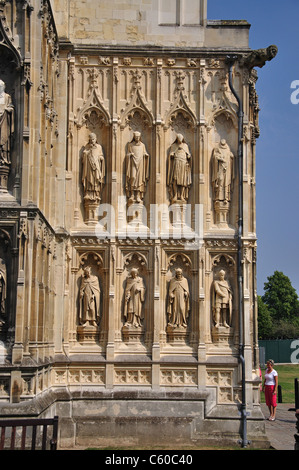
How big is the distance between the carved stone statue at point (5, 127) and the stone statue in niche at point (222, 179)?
5785 millimetres

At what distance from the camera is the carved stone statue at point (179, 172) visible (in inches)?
750

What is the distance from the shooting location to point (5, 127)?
15.3 metres

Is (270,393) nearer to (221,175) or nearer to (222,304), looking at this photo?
(222,304)

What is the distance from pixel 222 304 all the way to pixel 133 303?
215 centimetres

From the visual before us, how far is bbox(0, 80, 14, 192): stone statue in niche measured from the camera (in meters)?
15.3

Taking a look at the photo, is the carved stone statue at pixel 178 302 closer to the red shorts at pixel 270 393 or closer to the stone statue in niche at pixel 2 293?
the red shorts at pixel 270 393

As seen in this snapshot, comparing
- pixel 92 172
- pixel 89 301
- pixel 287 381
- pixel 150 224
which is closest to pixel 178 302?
pixel 150 224

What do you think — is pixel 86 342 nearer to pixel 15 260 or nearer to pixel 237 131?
pixel 15 260

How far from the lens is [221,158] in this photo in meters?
19.2

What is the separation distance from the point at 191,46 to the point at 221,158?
2.92 meters

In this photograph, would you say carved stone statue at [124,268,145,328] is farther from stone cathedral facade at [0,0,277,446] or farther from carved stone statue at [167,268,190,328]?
carved stone statue at [167,268,190,328]

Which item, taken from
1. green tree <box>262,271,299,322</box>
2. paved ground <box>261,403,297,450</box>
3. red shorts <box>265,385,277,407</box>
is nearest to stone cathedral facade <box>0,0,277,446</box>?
paved ground <box>261,403,297,450</box>
